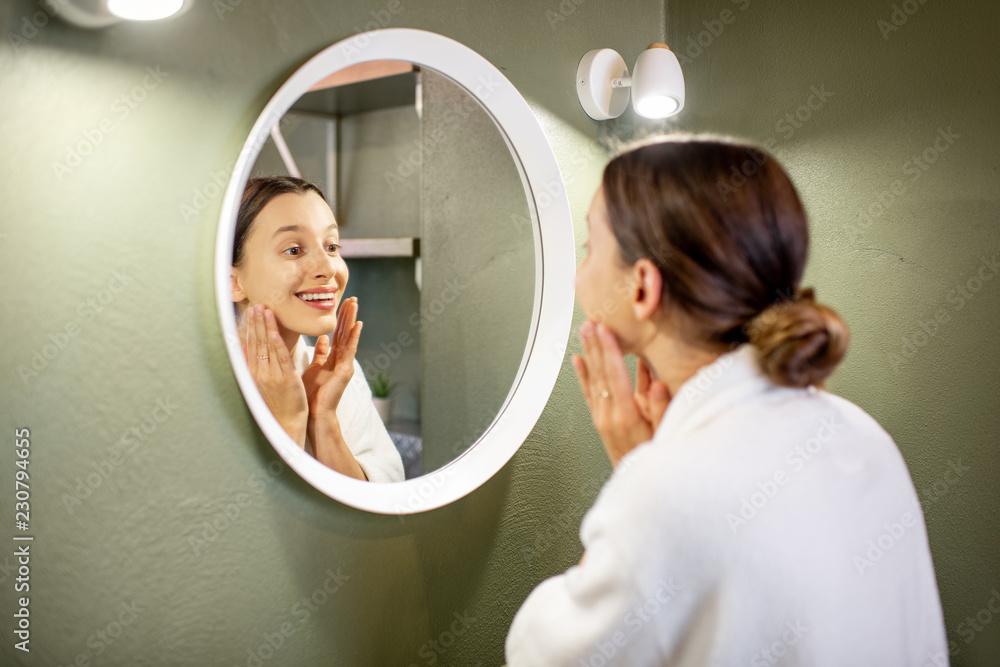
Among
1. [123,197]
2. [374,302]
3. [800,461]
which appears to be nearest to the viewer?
[800,461]

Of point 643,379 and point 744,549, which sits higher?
point 643,379

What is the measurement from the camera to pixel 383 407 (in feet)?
3.22

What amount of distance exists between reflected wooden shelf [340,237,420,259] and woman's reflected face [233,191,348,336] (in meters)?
0.02

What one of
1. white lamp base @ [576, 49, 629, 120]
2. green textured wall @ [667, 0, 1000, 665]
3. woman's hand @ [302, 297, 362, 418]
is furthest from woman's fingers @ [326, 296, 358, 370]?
green textured wall @ [667, 0, 1000, 665]

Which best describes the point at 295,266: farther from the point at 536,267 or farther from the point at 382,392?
the point at 536,267

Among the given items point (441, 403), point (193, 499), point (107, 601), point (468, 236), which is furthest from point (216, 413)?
point (468, 236)

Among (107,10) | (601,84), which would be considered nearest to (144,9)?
(107,10)

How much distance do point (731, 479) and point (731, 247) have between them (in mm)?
208

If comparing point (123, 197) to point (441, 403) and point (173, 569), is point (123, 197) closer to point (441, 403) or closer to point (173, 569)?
point (173, 569)

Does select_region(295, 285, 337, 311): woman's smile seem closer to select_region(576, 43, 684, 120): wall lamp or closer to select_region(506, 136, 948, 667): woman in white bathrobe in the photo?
select_region(506, 136, 948, 667): woman in white bathrobe

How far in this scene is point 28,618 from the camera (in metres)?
0.68

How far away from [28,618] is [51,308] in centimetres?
29

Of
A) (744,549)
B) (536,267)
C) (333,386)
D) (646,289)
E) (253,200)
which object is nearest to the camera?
(744,549)

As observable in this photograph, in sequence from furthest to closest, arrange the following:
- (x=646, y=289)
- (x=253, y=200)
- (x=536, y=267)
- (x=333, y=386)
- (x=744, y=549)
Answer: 1. (x=536, y=267)
2. (x=333, y=386)
3. (x=253, y=200)
4. (x=646, y=289)
5. (x=744, y=549)
